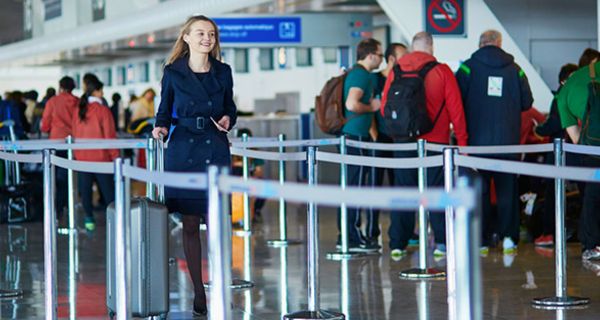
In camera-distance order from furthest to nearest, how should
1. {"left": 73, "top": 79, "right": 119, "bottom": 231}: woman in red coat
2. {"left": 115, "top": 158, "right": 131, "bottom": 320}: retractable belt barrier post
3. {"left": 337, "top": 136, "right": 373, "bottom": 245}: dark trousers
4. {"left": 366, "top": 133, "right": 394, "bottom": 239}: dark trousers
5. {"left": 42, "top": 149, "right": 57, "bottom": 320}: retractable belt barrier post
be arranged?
{"left": 73, "top": 79, "right": 119, "bottom": 231}: woman in red coat → {"left": 366, "top": 133, "right": 394, "bottom": 239}: dark trousers → {"left": 337, "top": 136, "right": 373, "bottom": 245}: dark trousers → {"left": 42, "top": 149, "right": 57, "bottom": 320}: retractable belt barrier post → {"left": 115, "top": 158, "right": 131, "bottom": 320}: retractable belt barrier post

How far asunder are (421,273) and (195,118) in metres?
2.38

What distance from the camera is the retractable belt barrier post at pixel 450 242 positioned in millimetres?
6180

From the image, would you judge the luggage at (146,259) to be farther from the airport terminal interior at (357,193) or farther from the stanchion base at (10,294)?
the stanchion base at (10,294)

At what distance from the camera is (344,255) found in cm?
1013

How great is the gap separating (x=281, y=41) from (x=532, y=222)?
349 inches

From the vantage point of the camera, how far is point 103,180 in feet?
43.1

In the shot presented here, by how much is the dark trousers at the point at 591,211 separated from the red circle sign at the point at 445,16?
445cm

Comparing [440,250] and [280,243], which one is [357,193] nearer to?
[440,250]

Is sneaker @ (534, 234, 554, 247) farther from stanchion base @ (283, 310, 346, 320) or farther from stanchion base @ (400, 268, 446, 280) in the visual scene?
stanchion base @ (283, 310, 346, 320)

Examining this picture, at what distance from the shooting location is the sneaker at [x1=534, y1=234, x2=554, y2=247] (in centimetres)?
1073

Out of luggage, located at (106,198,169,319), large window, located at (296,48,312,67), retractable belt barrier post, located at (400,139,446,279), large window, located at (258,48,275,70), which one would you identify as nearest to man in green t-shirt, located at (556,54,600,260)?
retractable belt barrier post, located at (400,139,446,279)

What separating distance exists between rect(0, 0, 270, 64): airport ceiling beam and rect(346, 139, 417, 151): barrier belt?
794 cm

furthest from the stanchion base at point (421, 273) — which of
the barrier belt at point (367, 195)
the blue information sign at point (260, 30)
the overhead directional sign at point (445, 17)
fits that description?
the blue information sign at point (260, 30)

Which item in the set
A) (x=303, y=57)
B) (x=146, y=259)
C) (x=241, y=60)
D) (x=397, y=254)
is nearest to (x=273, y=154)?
(x=397, y=254)
